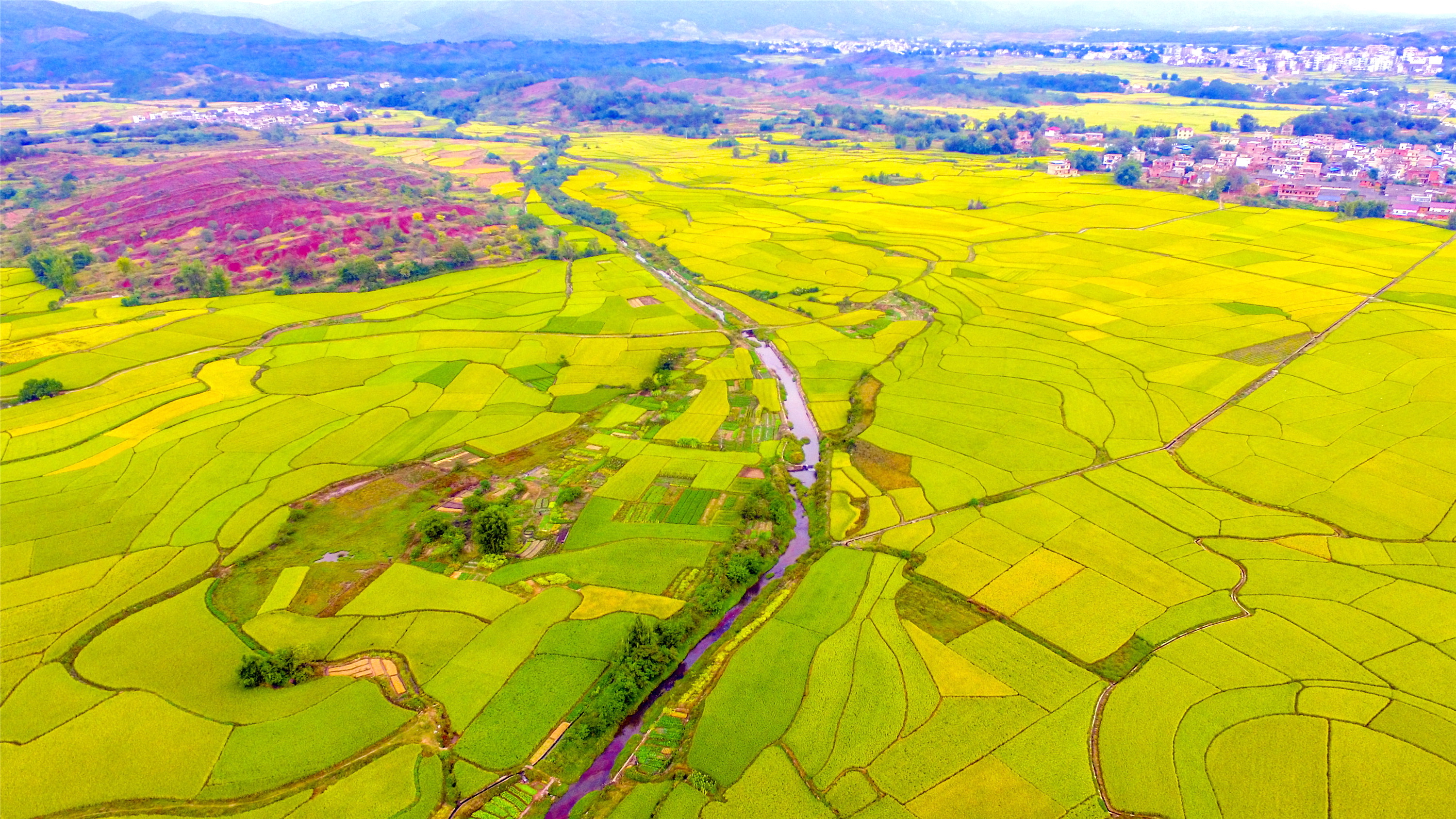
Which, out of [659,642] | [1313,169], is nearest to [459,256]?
[659,642]

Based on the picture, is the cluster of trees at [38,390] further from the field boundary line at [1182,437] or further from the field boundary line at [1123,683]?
the field boundary line at [1123,683]

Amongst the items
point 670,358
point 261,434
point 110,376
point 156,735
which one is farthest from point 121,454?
point 670,358

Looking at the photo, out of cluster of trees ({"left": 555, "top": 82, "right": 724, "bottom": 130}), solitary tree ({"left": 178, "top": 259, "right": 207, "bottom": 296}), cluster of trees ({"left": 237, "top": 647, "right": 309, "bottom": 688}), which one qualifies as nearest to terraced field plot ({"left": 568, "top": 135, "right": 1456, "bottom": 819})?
cluster of trees ({"left": 237, "top": 647, "right": 309, "bottom": 688})

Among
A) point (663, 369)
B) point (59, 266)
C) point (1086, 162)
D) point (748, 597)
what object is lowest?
point (748, 597)

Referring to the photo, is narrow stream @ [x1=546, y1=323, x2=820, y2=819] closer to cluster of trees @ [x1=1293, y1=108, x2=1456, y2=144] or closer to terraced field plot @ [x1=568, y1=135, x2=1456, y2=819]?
terraced field plot @ [x1=568, y1=135, x2=1456, y2=819]

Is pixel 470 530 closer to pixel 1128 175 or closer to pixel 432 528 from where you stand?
pixel 432 528

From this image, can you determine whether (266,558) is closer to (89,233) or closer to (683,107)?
(89,233)

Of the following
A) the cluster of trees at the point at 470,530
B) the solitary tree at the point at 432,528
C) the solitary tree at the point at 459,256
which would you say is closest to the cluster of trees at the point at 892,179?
the solitary tree at the point at 459,256
